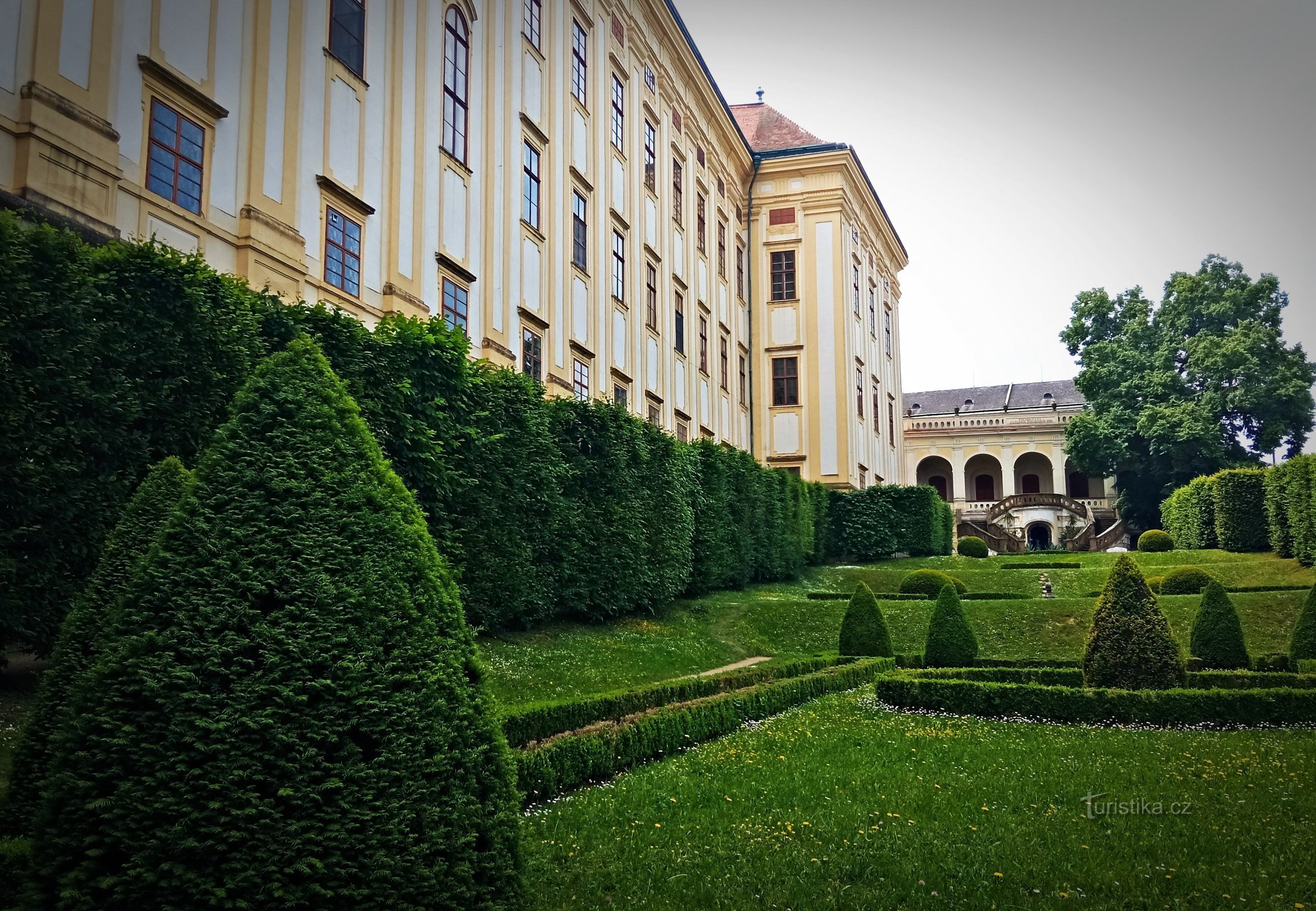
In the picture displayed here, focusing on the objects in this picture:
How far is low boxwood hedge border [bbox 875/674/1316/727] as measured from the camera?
11.5 metres

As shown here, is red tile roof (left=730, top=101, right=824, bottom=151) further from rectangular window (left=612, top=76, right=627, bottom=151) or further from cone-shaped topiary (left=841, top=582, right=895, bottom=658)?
cone-shaped topiary (left=841, top=582, right=895, bottom=658)

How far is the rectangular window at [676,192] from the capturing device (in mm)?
31609

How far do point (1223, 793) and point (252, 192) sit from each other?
13.0 meters

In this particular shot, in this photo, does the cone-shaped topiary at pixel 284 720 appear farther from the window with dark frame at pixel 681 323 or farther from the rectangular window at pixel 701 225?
the rectangular window at pixel 701 225

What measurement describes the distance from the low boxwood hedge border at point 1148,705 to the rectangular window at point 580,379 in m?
13.1

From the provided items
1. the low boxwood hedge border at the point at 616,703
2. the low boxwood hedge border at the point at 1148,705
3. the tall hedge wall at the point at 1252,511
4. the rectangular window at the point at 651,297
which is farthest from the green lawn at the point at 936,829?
the tall hedge wall at the point at 1252,511

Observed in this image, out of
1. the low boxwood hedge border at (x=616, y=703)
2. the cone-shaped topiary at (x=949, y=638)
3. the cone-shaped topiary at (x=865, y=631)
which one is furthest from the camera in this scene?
the cone-shaped topiary at (x=865, y=631)

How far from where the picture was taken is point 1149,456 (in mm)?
48750

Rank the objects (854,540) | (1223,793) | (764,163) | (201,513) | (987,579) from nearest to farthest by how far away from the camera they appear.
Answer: (201,513), (1223,793), (987,579), (854,540), (764,163)

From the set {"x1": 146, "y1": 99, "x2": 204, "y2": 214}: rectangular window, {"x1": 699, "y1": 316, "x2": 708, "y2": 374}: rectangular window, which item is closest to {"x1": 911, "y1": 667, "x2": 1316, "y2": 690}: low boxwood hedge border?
{"x1": 146, "y1": 99, "x2": 204, "y2": 214}: rectangular window

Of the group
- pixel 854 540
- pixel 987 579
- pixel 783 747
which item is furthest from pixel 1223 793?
pixel 854 540

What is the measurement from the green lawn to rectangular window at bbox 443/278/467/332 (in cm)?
1052

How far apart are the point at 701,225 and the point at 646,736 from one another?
27928 mm

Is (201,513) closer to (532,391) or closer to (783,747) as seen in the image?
(783,747)
